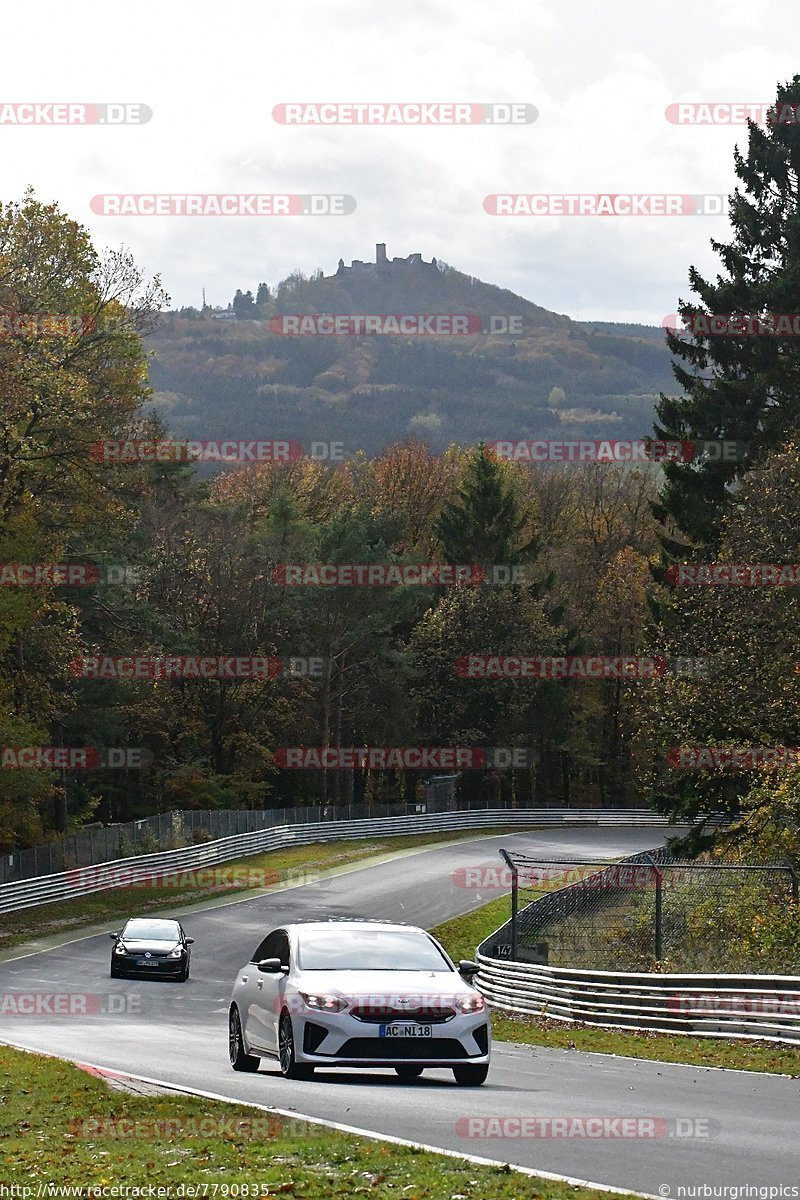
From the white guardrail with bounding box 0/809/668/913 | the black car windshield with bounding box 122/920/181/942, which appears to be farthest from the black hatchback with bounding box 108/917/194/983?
the white guardrail with bounding box 0/809/668/913

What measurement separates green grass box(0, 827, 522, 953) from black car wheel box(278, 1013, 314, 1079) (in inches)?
1077

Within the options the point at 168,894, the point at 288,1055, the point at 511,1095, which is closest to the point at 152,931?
the point at 168,894

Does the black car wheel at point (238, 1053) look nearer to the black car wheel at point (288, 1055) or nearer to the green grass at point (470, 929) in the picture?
the black car wheel at point (288, 1055)

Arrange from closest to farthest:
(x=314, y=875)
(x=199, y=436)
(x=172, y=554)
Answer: (x=314, y=875), (x=172, y=554), (x=199, y=436)

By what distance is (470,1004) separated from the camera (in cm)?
1412

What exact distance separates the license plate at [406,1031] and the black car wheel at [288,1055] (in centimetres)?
91

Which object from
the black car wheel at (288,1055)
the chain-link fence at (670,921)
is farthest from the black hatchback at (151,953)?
the black car wheel at (288,1055)

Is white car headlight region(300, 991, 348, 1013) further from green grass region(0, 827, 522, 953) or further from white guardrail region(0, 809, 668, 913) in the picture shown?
white guardrail region(0, 809, 668, 913)

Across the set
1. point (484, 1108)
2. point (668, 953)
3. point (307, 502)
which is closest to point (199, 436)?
point (307, 502)

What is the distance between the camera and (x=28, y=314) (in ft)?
136

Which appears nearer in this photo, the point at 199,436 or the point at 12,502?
the point at 12,502

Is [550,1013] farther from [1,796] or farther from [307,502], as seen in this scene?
[307,502]

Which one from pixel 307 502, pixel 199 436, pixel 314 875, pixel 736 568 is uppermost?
pixel 199 436

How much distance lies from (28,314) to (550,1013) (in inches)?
954
